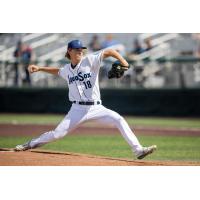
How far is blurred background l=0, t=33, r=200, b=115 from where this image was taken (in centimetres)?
1021

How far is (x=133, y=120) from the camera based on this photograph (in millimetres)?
12031

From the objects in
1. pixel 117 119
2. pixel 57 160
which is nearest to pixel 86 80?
pixel 117 119

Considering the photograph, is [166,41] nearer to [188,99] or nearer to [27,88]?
[188,99]

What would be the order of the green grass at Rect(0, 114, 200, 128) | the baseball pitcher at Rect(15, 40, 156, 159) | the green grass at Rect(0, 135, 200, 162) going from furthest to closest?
the green grass at Rect(0, 114, 200, 128) < the green grass at Rect(0, 135, 200, 162) < the baseball pitcher at Rect(15, 40, 156, 159)

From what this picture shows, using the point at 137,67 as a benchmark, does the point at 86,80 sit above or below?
above

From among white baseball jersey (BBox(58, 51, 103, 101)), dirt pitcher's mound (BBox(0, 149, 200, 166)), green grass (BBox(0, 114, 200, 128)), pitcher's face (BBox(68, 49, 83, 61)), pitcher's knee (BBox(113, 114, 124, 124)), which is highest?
pitcher's face (BBox(68, 49, 83, 61))

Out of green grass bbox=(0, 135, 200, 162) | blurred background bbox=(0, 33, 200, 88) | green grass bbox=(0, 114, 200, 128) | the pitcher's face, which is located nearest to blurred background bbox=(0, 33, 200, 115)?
blurred background bbox=(0, 33, 200, 88)

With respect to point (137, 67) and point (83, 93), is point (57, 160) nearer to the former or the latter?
point (83, 93)

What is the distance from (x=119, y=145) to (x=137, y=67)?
146 inches

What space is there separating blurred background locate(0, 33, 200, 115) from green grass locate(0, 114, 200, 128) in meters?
0.17

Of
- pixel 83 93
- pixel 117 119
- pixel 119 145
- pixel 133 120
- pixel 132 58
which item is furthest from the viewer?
pixel 133 120

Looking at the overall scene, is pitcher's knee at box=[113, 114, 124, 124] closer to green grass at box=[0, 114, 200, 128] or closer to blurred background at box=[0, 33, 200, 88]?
blurred background at box=[0, 33, 200, 88]

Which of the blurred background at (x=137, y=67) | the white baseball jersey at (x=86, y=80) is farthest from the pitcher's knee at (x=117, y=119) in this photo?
the blurred background at (x=137, y=67)
